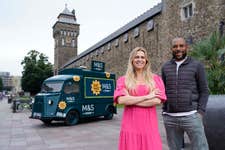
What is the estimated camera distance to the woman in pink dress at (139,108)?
3.01 meters

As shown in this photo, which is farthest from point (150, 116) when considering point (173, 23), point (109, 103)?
point (173, 23)

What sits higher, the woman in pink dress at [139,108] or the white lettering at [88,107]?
the woman in pink dress at [139,108]

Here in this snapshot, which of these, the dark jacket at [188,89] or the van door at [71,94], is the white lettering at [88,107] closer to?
the van door at [71,94]

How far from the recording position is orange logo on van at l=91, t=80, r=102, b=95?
530 inches

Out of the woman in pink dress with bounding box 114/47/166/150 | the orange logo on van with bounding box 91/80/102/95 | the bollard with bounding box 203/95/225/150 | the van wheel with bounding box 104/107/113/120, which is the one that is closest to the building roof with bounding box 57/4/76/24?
the van wheel with bounding box 104/107/113/120

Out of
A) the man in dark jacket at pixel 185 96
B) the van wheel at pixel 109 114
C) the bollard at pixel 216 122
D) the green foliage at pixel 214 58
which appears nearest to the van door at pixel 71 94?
the van wheel at pixel 109 114

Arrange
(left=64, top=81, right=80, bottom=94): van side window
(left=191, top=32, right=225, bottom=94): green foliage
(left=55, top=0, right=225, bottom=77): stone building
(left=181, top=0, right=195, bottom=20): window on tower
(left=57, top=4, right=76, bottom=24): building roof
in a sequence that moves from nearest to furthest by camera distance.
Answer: (left=191, top=32, right=225, bottom=94): green foliage < (left=64, top=81, right=80, bottom=94): van side window < (left=55, top=0, right=225, bottom=77): stone building < (left=181, top=0, right=195, bottom=20): window on tower < (left=57, top=4, right=76, bottom=24): building roof

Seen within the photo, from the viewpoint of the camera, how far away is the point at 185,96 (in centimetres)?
352

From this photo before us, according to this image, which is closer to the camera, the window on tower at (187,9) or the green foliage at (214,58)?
the green foliage at (214,58)

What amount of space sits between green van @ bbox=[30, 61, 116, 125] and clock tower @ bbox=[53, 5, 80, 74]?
189 ft

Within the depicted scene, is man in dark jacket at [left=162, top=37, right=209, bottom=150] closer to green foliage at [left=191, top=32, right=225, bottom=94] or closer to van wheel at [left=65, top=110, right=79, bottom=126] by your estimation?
green foliage at [left=191, top=32, right=225, bottom=94]

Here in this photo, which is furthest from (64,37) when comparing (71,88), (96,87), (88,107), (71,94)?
(71,94)

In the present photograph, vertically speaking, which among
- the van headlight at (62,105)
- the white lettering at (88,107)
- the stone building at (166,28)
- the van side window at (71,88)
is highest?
the stone building at (166,28)

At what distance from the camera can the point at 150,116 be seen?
3.03 metres
